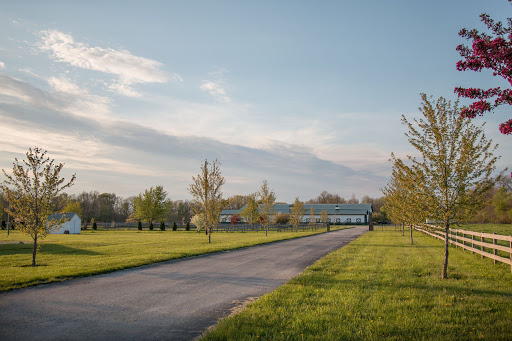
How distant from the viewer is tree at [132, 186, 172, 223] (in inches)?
3034

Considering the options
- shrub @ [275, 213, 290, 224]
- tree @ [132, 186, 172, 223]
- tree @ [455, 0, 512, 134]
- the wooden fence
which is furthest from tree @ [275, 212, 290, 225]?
tree @ [455, 0, 512, 134]

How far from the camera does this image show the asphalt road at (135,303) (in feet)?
19.0

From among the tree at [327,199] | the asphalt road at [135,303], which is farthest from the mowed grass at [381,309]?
the tree at [327,199]

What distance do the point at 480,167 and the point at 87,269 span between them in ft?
46.9

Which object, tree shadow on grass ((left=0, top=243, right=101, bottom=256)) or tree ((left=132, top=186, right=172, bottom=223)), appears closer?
tree shadow on grass ((left=0, top=243, right=101, bottom=256))

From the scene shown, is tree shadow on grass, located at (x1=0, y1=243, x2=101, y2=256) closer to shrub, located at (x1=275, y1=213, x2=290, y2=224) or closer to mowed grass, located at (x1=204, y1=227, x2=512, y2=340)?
mowed grass, located at (x1=204, y1=227, x2=512, y2=340)

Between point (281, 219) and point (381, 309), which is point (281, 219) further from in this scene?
point (381, 309)

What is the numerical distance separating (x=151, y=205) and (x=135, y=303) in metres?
74.0

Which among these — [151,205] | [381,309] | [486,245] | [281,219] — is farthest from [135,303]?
[151,205]

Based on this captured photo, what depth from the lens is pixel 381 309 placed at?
689 cm

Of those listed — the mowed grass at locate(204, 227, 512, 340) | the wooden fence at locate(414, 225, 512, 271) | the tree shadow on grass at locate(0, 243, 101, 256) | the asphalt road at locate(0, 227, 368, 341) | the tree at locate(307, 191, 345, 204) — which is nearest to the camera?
the mowed grass at locate(204, 227, 512, 340)

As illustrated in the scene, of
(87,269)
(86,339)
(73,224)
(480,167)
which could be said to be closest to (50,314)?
(86,339)

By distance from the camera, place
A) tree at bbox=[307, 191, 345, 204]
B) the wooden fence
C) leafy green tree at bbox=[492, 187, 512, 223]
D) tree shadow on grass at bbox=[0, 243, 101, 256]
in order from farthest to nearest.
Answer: tree at bbox=[307, 191, 345, 204], leafy green tree at bbox=[492, 187, 512, 223], tree shadow on grass at bbox=[0, 243, 101, 256], the wooden fence

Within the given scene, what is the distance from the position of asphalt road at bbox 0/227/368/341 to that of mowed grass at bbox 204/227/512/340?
0.90 metres
